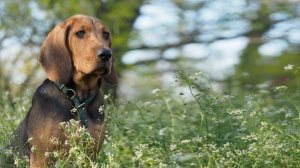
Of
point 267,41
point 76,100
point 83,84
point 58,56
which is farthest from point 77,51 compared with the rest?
point 267,41

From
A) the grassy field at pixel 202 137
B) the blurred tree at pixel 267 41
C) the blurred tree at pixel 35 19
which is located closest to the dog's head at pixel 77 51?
the grassy field at pixel 202 137

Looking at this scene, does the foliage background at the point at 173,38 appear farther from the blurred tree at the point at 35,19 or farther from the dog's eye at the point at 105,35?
the dog's eye at the point at 105,35

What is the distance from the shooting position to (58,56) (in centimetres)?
572

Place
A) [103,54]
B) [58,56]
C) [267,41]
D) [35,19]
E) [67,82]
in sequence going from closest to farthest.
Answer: [103,54] < [67,82] < [58,56] < [35,19] < [267,41]

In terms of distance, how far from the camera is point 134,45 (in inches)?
657

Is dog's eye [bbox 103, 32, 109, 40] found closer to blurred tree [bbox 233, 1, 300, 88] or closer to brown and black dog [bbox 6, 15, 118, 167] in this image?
brown and black dog [bbox 6, 15, 118, 167]

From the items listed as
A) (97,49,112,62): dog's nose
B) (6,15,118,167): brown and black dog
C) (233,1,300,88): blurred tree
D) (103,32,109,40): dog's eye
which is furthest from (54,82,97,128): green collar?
(233,1,300,88): blurred tree

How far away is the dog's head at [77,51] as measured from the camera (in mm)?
5438

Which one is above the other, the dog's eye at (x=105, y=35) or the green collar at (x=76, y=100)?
the dog's eye at (x=105, y=35)

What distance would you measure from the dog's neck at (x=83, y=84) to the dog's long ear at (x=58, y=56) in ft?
0.33

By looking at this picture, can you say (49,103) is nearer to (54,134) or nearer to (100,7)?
(54,134)

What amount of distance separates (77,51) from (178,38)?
1113cm

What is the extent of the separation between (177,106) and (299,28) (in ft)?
28.1

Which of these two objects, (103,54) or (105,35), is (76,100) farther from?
(105,35)
